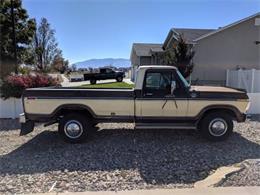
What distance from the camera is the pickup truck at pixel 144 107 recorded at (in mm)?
7785

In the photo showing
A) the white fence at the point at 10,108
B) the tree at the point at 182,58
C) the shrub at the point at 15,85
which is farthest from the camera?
the tree at the point at 182,58

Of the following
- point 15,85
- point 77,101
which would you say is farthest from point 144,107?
point 15,85

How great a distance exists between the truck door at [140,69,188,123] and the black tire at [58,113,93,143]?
4.95 ft

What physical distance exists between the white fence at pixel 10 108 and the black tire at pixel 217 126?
7223 mm

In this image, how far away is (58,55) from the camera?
53781mm

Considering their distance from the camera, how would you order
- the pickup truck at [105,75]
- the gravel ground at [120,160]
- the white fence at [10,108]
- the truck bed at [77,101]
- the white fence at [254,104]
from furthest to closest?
the pickup truck at [105,75], the white fence at [254,104], the white fence at [10,108], the truck bed at [77,101], the gravel ground at [120,160]

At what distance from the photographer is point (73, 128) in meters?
7.86

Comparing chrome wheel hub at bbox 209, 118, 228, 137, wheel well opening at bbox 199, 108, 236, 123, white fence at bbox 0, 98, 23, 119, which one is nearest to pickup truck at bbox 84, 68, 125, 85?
white fence at bbox 0, 98, 23, 119

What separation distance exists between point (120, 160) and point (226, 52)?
67.0 feet

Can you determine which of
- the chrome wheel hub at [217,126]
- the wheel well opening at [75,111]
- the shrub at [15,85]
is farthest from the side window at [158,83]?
the shrub at [15,85]

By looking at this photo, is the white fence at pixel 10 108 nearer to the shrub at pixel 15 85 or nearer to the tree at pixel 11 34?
the shrub at pixel 15 85


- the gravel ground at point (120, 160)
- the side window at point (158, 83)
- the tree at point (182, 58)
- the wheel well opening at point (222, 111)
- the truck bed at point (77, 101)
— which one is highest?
the tree at point (182, 58)

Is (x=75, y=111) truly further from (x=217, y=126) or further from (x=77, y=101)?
(x=217, y=126)

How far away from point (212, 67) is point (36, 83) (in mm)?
16249
